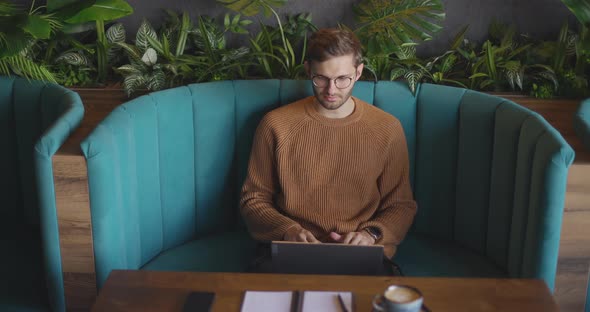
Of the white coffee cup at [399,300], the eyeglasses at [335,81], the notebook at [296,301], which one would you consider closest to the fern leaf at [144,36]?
the eyeglasses at [335,81]

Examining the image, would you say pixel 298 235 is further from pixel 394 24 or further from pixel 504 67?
pixel 504 67

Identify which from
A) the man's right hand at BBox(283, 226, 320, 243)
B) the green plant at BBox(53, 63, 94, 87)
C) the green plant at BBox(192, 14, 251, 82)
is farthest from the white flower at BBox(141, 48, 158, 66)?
the man's right hand at BBox(283, 226, 320, 243)

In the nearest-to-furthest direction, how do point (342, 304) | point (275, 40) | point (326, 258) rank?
point (342, 304)
point (326, 258)
point (275, 40)

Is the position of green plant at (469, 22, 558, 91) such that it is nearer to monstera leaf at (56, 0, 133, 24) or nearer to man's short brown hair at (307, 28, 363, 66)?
man's short brown hair at (307, 28, 363, 66)

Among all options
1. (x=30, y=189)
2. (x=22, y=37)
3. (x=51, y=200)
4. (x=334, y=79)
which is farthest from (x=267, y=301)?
(x=22, y=37)

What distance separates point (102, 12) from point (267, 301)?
1.47 metres

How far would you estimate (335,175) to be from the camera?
8.01ft

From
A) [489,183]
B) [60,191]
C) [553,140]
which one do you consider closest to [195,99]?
[60,191]

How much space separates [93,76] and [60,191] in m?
1.01

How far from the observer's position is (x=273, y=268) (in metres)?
1.94

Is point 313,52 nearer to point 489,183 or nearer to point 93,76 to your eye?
point 489,183

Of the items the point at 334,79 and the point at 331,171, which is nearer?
the point at 334,79

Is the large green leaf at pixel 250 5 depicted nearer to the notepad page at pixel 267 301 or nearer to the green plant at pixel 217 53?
the green plant at pixel 217 53

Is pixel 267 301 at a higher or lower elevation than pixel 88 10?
lower
